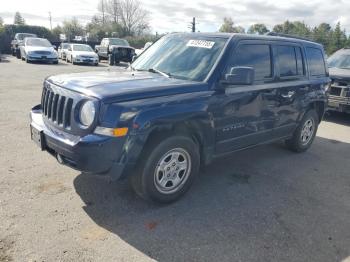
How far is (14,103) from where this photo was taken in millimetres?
8789

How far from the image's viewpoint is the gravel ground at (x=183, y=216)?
10.2 feet

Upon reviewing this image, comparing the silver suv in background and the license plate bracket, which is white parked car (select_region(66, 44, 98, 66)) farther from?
the license plate bracket

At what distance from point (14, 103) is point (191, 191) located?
6.44 metres

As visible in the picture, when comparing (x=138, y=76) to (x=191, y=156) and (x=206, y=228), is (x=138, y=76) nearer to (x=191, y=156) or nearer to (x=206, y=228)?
(x=191, y=156)

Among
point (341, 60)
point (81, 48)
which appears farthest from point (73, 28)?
point (341, 60)

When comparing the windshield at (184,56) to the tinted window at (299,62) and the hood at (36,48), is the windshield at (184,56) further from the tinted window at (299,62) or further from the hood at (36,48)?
the hood at (36,48)

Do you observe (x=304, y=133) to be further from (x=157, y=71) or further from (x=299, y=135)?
(x=157, y=71)

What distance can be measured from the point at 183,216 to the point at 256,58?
2387mm

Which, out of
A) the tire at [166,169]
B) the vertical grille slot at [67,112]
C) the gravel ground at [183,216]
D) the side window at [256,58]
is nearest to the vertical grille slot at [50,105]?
the vertical grille slot at [67,112]

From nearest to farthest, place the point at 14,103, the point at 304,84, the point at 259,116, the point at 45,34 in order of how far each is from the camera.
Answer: the point at 259,116 < the point at 304,84 < the point at 14,103 < the point at 45,34

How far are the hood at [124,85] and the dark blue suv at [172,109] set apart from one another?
11mm

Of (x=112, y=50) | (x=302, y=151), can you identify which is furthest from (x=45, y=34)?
(x=302, y=151)

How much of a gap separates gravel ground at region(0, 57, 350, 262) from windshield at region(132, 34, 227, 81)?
59.9 inches

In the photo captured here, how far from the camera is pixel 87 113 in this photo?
3350mm
